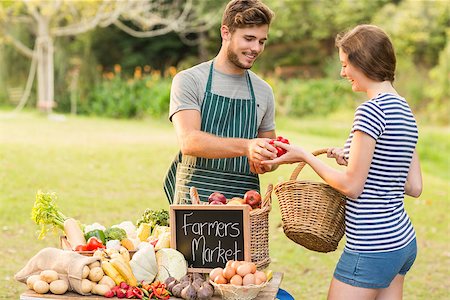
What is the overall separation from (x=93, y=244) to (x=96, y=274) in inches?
→ 12.8

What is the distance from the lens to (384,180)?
334 cm

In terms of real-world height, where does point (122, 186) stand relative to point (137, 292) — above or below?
below

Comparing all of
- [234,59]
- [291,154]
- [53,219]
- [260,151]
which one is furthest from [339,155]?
[53,219]

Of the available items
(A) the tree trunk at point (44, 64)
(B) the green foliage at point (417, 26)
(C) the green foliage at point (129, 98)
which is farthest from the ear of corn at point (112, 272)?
(B) the green foliage at point (417, 26)

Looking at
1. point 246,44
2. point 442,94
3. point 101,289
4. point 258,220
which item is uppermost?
point 246,44

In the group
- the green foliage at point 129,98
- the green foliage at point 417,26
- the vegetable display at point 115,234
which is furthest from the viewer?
the green foliage at point 417,26

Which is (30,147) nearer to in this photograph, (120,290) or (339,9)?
(120,290)

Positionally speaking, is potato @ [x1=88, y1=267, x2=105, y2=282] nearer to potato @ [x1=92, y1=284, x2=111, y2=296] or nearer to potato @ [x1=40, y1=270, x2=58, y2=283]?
potato @ [x1=92, y1=284, x2=111, y2=296]

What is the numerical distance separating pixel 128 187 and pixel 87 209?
4.24 ft

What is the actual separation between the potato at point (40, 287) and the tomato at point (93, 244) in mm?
339

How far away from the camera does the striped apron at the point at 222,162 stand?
408 cm

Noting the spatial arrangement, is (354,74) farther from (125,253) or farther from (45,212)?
(45,212)

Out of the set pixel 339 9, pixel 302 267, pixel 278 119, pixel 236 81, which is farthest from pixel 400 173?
pixel 339 9

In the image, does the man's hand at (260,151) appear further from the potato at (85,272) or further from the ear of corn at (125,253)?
the potato at (85,272)
